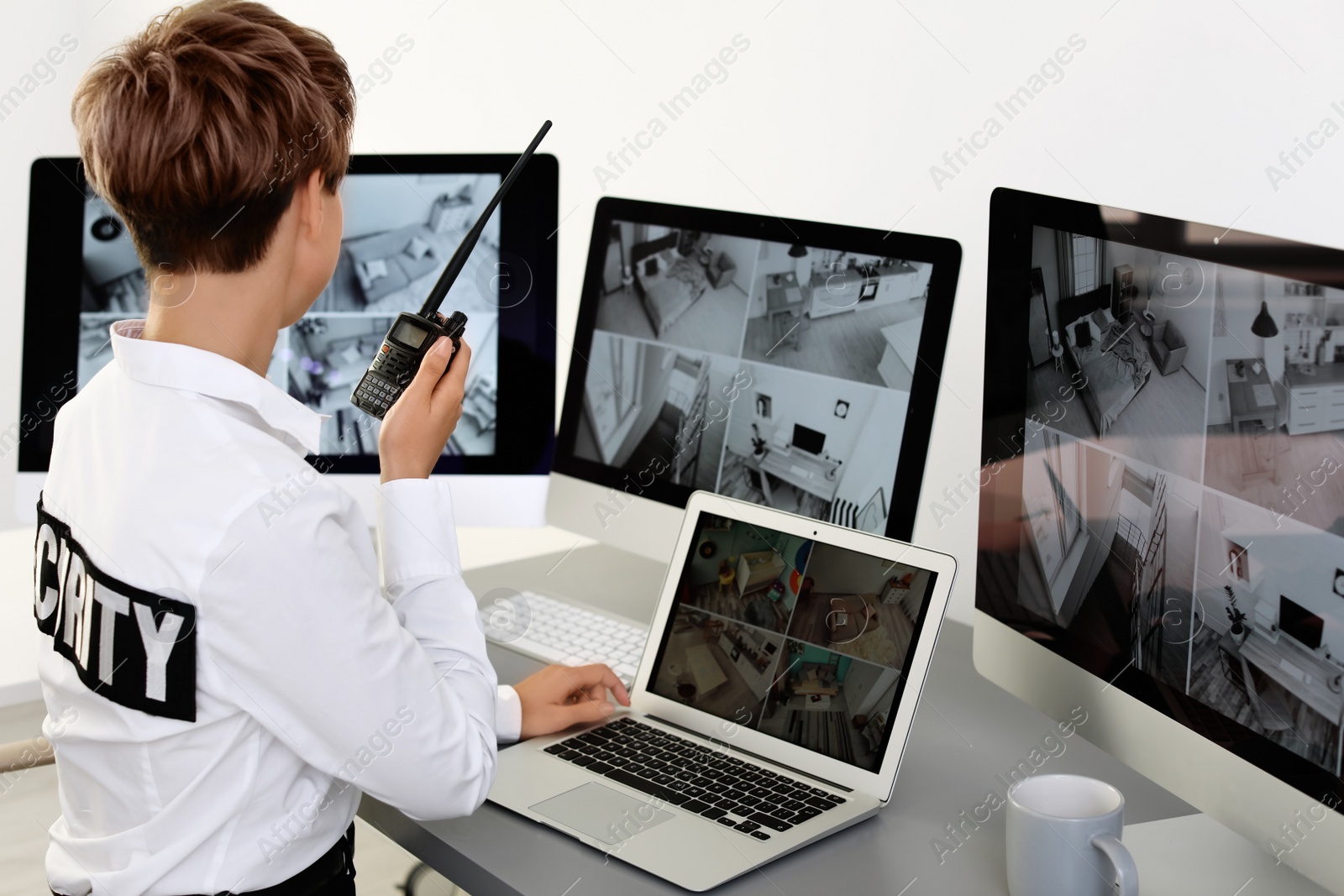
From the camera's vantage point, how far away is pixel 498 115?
203cm

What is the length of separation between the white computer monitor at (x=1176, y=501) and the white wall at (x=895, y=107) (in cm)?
38

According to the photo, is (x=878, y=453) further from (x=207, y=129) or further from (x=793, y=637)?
(x=207, y=129)

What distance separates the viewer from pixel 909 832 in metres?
0.89

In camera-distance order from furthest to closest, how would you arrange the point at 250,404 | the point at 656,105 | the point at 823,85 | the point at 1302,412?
1. the point at 656,105
2. the point at 823,85
3. the point at 250,404
4. the point at 1302,412

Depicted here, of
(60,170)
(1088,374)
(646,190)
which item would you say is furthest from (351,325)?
(1088,374)

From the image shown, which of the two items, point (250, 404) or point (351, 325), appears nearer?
point (250, 404)

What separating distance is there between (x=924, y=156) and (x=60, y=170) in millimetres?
1098

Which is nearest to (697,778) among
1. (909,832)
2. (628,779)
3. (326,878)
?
(628,779)

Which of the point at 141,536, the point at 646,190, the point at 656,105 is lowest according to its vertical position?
the point at 141,536

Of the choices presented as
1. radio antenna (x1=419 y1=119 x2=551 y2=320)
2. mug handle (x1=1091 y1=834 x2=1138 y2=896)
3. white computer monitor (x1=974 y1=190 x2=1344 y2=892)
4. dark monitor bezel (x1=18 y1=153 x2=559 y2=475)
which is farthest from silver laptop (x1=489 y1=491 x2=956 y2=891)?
dark monitor bezel (x1=18 y1=153 x2=559 y2=475)

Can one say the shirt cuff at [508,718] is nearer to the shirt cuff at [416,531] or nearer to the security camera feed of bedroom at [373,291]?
the shirt cuff at [416,531]

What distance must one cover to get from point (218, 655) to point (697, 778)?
40cm

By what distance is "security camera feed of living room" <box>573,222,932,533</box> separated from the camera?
115 cm

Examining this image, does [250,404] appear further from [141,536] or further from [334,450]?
[334,450]
